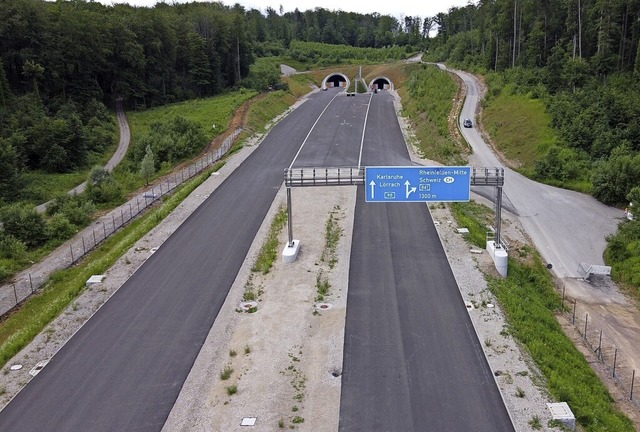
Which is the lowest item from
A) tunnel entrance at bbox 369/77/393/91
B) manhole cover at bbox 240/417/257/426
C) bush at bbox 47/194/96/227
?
manhole cover at bbox 240/417/257/426

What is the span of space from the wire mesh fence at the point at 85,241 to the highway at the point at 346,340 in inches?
197

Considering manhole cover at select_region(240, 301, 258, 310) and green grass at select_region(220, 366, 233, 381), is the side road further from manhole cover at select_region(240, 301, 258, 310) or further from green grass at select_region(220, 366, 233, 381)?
green grass at select_region(220, 366, 233, 381)

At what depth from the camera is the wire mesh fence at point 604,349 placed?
21703mm

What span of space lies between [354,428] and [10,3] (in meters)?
72.2

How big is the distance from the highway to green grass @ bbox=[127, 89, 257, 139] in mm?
29485

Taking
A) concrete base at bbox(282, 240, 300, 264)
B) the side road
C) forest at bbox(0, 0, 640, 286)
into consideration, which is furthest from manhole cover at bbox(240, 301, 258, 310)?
the side road

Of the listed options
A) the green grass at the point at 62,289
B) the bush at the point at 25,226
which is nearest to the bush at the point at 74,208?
the bush at the point at 25,226

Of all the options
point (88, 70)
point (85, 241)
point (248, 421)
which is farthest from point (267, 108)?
point (248, 421)

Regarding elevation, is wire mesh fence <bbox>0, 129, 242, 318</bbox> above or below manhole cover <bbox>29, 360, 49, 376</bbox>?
above

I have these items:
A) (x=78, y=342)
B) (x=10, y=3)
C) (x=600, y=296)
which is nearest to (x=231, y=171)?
(x=78, y=342)

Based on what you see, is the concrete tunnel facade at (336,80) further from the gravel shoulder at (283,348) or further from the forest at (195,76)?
the gravel shoulder at (283,348)

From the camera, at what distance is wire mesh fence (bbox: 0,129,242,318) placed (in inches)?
1099

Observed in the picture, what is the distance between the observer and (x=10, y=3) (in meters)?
68.5

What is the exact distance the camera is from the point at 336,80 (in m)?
121
